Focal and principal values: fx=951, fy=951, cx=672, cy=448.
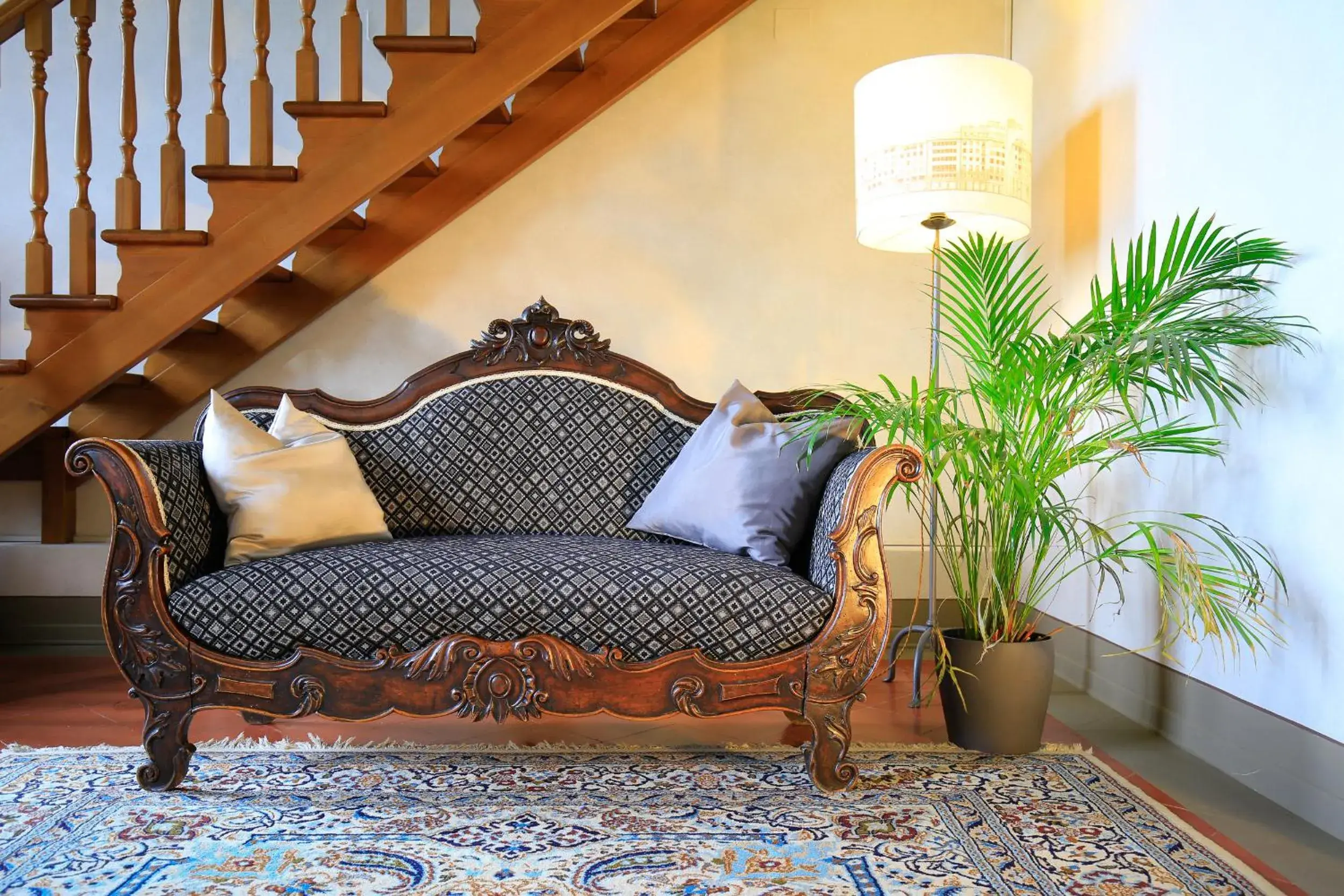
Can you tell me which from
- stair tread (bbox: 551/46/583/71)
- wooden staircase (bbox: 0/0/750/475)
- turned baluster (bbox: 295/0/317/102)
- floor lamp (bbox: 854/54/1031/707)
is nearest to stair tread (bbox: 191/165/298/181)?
wooden staircase (bbox: 0/0/750/475)

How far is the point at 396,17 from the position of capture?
2.82 metres

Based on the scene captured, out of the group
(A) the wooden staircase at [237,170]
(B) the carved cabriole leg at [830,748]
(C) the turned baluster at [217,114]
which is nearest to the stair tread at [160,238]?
(A) the wooden staircase at [237,170]

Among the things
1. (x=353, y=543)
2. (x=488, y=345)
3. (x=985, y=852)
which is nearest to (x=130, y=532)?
(x=353, y=543)

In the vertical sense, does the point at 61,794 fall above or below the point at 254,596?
below

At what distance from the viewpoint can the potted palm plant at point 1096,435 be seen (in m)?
1.95

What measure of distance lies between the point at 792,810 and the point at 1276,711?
1.02 metres

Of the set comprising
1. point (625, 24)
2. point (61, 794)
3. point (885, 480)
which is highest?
Answer: point (625, 24)

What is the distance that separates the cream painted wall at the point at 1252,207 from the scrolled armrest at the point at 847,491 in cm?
75

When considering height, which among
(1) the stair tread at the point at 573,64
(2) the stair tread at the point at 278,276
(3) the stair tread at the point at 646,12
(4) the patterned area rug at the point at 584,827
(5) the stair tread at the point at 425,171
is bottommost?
(4) the patterned area rug at the point at 584,827

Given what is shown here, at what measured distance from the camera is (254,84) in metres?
2.81

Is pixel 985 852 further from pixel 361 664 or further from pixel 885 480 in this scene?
pixel 361 664

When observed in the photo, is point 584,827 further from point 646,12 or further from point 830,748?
point 646,12

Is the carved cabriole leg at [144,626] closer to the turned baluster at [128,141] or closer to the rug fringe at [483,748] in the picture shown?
the rug fringe at [483,748]

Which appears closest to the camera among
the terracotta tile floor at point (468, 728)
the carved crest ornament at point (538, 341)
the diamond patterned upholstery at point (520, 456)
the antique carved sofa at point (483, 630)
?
the antique carved sofa at point (483, 630)
